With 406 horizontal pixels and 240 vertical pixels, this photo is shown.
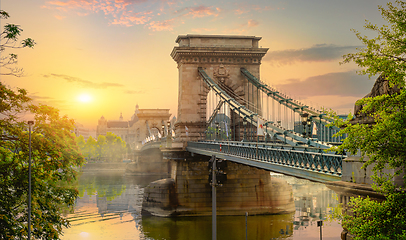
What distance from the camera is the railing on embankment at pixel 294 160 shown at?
18141 mm

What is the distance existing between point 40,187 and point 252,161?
1379 centimetres

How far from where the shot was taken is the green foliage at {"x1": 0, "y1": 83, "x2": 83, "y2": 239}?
1733 centimetres

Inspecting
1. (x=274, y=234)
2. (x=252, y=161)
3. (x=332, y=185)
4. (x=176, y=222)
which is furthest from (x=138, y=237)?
(x=332, y=185)

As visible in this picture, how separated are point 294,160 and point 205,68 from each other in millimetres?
35407

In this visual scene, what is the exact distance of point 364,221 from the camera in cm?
1366

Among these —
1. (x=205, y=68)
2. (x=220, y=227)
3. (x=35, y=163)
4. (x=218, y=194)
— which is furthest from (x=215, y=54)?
(x=35, y=163)

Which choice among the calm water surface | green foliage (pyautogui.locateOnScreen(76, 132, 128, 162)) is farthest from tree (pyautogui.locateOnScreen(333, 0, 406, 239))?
green foliage (pyautogui.locateOnScreen(76, 132, 128, 162))

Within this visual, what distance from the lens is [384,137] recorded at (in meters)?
13.1

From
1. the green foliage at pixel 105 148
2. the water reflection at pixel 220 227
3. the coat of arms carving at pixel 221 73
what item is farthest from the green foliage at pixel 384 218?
the green foliage at pixel 105 148

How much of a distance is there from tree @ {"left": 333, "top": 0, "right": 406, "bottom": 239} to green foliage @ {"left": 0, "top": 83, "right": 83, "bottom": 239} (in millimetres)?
11787

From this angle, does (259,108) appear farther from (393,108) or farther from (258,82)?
(393,108)

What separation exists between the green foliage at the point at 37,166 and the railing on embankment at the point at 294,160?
1053 centimetres

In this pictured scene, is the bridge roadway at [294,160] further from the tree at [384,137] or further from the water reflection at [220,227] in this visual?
the water reflection at [220,227]

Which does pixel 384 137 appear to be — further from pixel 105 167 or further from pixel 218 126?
pixel 105 167
